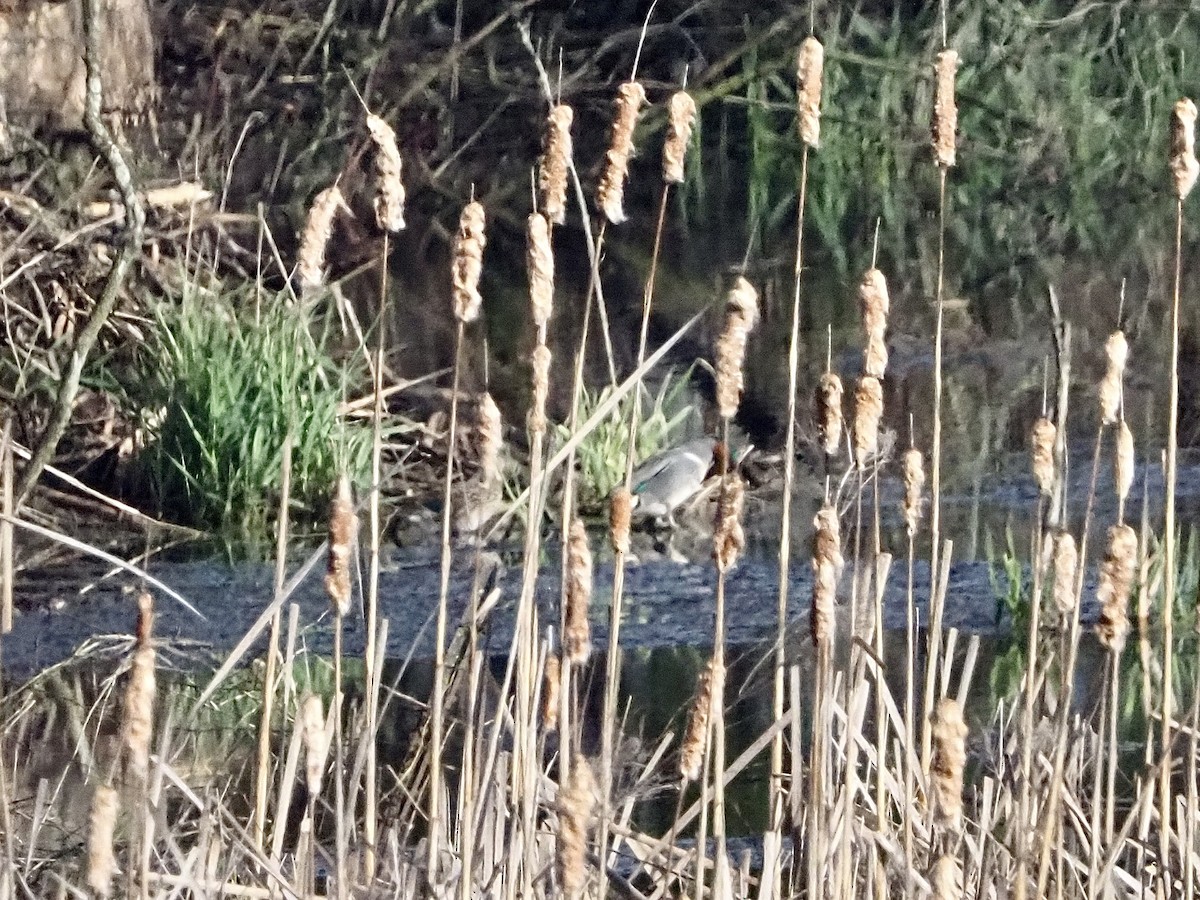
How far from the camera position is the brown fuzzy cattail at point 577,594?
4.95 feet

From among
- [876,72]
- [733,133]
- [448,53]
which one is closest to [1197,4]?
[876,72]

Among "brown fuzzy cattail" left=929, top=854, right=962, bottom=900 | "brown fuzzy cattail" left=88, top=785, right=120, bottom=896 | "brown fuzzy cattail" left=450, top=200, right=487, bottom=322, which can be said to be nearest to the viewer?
"brown fuzzy cattail" left=88, top=785, right=120, bottom=896

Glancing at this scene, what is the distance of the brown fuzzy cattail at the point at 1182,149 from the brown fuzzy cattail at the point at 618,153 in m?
0.41

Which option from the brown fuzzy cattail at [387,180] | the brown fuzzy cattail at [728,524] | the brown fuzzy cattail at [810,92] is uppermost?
the brown fuzzy cattail at [810,92]

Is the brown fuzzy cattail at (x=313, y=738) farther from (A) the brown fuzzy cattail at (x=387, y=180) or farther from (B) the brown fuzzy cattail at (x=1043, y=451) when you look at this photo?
(B) the brown fuzzy cattail at (x=1043, y=451)

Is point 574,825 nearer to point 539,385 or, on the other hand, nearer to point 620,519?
point 620,519

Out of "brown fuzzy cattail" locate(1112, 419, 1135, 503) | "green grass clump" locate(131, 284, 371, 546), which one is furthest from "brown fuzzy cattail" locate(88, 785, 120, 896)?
"green grass clump" locate(131, 284, 371, 546)

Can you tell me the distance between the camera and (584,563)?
151 cm

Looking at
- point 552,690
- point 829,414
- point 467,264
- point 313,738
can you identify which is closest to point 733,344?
point 829,414

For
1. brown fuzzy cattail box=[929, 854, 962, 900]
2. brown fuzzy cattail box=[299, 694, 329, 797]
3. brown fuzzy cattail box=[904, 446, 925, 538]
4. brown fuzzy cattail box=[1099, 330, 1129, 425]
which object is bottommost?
brown fuzzy cattail box=[929, 854, 962, 900]

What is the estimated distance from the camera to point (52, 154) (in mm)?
4785

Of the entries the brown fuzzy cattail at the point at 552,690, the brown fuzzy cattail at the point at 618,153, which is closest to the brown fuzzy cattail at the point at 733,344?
A: the brown fuzzy cattail at the point at 618,153

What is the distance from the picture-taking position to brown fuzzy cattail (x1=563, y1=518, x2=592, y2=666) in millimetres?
1510

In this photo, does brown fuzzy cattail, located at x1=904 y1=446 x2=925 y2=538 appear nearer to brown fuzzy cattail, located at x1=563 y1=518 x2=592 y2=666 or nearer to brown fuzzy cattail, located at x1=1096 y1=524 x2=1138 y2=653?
brown fuzzy cattail, located at x1=1096 y1=524 x2=1138 y2=653
